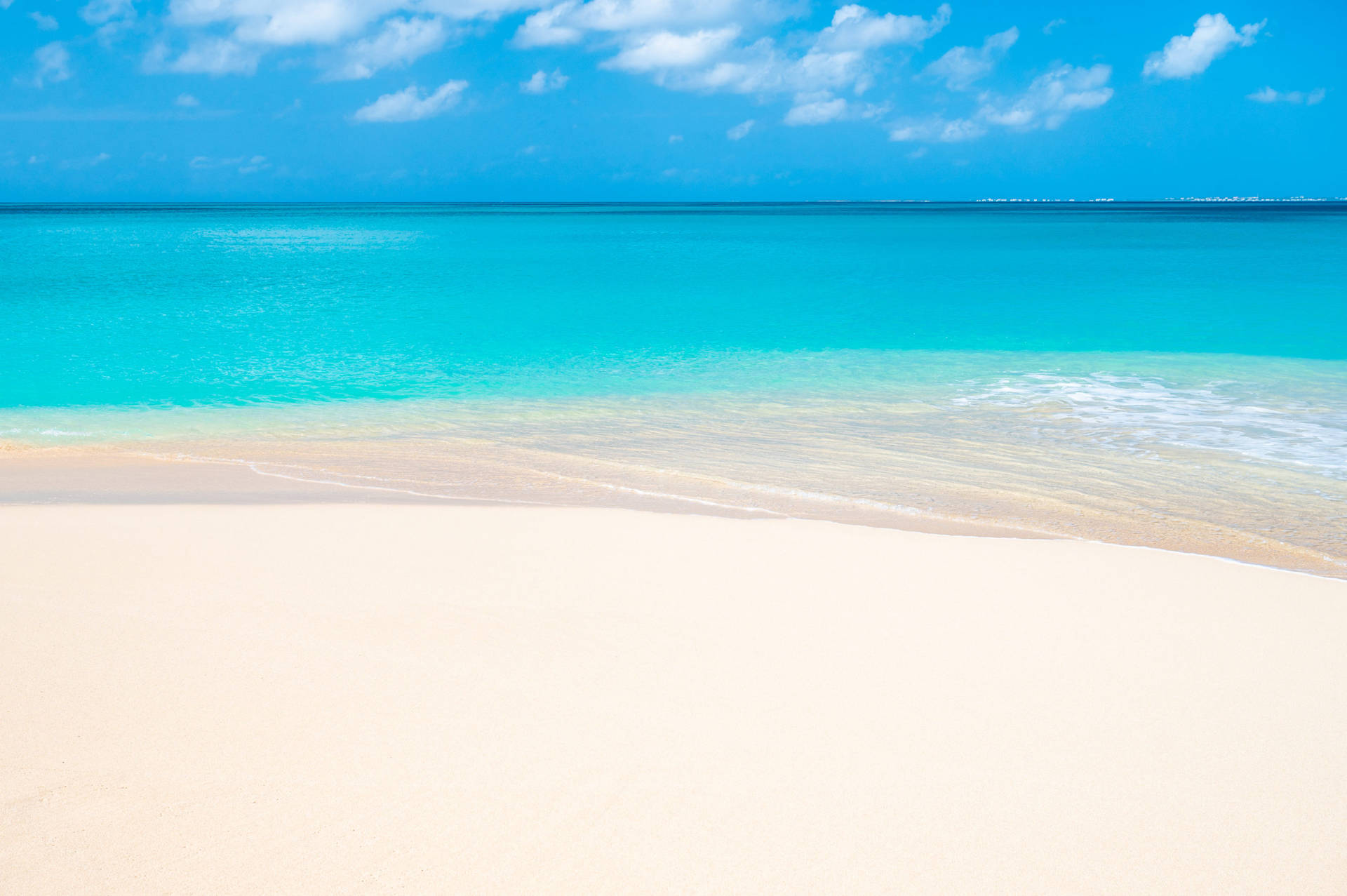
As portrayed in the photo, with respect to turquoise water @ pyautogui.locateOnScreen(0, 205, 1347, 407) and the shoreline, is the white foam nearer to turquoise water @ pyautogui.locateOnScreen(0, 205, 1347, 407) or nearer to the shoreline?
the shoreline

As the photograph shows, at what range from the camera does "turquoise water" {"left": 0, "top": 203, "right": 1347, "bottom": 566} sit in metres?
6.62

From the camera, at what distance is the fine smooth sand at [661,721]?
236 centimetres

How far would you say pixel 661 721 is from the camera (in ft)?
9.66

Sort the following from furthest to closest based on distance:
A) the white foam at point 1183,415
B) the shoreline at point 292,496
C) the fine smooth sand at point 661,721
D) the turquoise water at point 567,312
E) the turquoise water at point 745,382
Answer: the turquoise water at point 567,312 → the white foam at point 1183,415 → the turquoise water at point 745,382 → the shoreline at point 292,496 → the fine smooth sand at point 661,721

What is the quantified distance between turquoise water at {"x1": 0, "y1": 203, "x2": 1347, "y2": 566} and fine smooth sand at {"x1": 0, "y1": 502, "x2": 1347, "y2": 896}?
1.89 m

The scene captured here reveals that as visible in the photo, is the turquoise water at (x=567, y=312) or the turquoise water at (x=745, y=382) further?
the turquoise water at (x=567, y=312)

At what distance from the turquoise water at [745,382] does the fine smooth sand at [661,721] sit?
6.21ft

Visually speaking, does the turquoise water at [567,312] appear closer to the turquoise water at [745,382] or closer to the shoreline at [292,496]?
the turquoise water at [745,382]

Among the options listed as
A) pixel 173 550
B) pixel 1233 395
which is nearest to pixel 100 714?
pixel 173 550

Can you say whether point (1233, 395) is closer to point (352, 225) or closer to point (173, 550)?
point (173, 550)

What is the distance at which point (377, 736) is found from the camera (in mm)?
2820

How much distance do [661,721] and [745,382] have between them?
9125mm

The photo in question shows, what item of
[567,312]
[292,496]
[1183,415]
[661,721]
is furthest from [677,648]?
[567,312]

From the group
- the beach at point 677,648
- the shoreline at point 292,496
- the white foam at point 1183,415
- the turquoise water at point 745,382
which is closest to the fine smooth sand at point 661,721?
the beach at point 677,648
